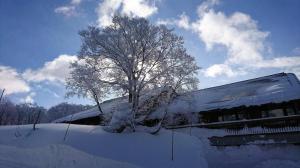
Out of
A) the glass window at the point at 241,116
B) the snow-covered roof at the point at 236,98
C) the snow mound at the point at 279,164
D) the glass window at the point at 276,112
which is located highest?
the snow-covered roof at the point at 236,98

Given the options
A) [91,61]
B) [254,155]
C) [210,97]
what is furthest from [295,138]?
[91,61]

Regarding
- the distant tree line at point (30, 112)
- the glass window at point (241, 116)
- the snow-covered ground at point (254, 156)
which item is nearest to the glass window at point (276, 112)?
the glass window at point (241, 116)

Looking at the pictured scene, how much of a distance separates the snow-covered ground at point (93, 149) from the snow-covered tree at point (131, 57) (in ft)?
20.9

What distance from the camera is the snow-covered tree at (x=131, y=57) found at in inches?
743

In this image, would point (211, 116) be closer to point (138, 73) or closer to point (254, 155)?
point (138, 73)

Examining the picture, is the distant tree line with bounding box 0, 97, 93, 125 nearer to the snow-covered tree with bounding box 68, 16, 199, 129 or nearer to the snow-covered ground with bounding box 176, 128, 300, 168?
the snow-covered tree with bounding box 68, 16, 199, 129

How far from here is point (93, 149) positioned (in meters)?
10.1

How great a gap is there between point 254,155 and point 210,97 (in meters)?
10.4

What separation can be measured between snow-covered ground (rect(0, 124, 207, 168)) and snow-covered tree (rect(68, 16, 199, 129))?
6372mm

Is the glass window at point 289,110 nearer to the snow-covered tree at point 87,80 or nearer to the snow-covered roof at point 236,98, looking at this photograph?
the snow-covered roof at point 236,98

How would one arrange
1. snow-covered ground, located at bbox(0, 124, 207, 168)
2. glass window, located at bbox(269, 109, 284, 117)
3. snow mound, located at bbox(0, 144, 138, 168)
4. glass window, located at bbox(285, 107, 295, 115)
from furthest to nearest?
glass window, located at bbox(269, 109, 284, 117) < glass window, located at bbox(285, 107, 295, 115) < snow-covered ground, located at bbox(0, 124, 207, 168) < snow mound, located at bbox(0, 144, 138, 168)

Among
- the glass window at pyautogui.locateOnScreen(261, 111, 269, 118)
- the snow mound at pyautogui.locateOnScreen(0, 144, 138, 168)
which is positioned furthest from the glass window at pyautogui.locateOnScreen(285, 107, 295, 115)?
the snow mound at pyautogui.locateOnScreen(0, 144, 138, 168)

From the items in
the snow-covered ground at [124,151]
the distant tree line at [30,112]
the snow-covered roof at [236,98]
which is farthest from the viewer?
the distant tree line at [30,112]

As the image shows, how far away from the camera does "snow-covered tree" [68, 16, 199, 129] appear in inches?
743
